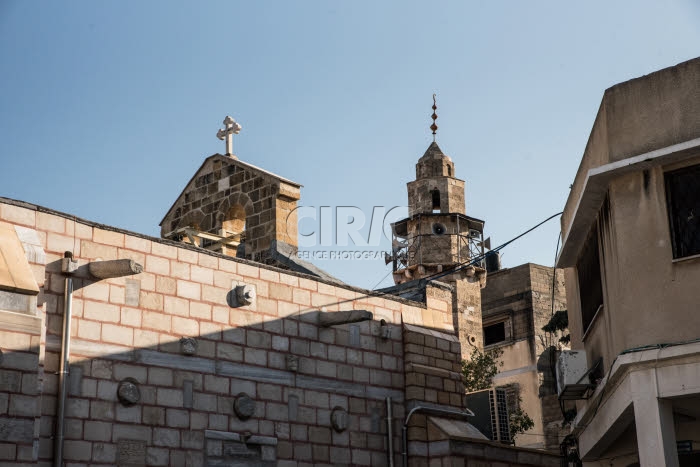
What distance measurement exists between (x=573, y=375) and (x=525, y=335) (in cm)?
2158

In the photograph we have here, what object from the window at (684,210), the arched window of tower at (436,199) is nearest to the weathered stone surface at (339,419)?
the window at (684,210)

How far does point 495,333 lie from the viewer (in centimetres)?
3547

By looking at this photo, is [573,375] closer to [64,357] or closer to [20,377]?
[64,357]

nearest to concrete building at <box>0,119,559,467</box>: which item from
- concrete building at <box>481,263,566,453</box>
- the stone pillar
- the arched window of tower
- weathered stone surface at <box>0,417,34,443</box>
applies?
weathered stone surface at <box>0,417,34,443</box>

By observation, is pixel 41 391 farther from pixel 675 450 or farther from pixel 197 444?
pixel 675 450

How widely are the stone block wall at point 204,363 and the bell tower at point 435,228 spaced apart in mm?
20627

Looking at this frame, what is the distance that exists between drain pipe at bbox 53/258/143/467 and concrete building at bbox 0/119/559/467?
15 mm

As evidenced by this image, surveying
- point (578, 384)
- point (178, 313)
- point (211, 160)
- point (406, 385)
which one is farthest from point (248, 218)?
point (578, 384)

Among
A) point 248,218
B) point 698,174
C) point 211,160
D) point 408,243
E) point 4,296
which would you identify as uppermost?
point 408,243

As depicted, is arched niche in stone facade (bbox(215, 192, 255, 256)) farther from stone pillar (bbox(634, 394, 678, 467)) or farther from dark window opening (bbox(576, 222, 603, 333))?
stone pillar (bbox(634, 394, 678, 467))

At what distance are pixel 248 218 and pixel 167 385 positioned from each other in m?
6.18

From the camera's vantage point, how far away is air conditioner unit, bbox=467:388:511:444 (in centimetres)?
1619

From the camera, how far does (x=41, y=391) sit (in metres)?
10.0

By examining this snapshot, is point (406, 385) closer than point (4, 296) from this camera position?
No
